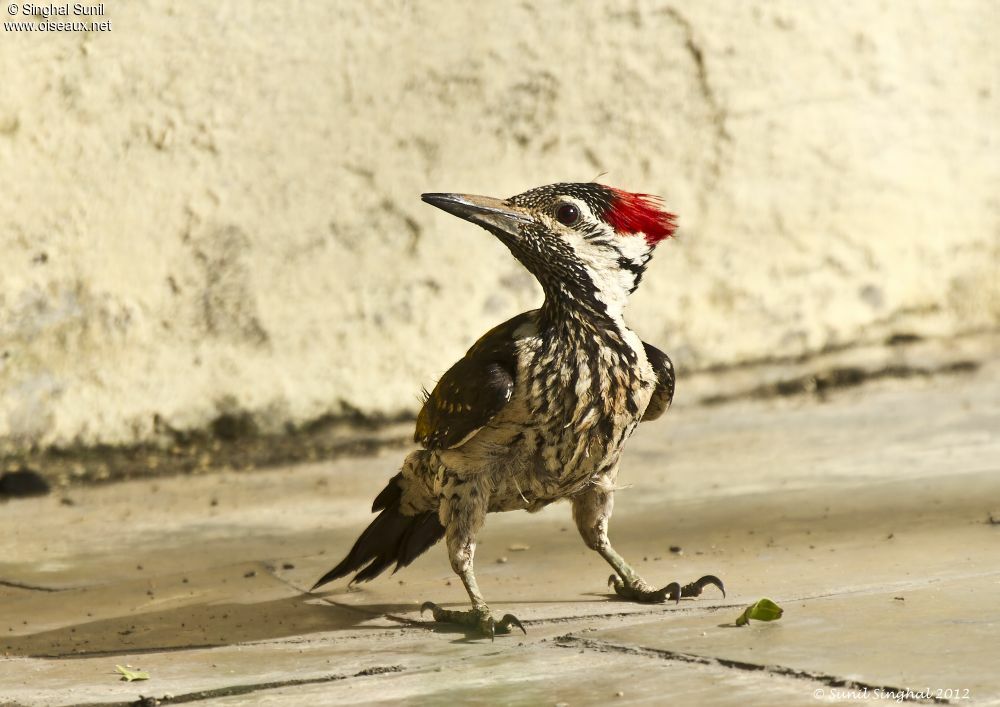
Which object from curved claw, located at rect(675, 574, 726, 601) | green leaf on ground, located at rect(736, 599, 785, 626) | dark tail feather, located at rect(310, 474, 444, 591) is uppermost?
dark tail feather, located at rect(310, 474, 444, 591)

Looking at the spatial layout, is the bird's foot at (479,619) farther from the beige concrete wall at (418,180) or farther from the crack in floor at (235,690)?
the beige concrete wall at (418,180)

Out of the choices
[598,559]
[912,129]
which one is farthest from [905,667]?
[912,129]

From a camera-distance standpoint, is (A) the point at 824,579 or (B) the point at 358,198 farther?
(B) the point at 358,198

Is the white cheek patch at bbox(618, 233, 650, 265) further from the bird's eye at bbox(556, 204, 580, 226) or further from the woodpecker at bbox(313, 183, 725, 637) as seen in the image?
the bird's eye at bbox(556, 204, 580, 226)

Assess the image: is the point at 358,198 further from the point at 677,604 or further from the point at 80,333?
the point at 677,604

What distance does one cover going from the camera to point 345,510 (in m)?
5.95

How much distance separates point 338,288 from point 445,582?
2854 mm

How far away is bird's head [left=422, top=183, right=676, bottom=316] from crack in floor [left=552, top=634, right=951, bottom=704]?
94 centimetres

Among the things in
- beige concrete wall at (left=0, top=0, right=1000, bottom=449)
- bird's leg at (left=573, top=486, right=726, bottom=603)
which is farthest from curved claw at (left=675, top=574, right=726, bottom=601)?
beige concrete wall at (left=0, top=0, right=1000, bottom=449)

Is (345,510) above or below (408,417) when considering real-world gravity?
below

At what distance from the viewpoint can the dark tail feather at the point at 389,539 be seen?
167 inches

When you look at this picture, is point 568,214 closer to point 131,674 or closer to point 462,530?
point 462,530

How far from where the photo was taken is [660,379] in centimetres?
407

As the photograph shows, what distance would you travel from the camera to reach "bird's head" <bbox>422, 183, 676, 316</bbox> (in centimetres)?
385
